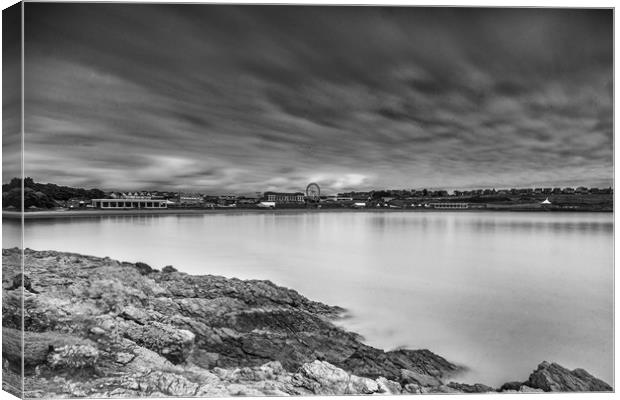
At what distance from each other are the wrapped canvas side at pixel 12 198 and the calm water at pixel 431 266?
12 centimetres

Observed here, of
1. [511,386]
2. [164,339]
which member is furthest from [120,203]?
[511,386]

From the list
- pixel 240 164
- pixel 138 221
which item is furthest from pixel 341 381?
pixel 138 221

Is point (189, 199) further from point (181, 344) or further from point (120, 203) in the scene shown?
point (181, 344)

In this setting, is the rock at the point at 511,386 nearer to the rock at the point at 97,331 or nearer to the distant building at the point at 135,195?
the rock at the point at 97,331

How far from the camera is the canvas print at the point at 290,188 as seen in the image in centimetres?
218

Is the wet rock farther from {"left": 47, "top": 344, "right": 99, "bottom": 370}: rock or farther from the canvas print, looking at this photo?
{"left": 47, "top": 344, "right": 99, "bottom": 370}: rock

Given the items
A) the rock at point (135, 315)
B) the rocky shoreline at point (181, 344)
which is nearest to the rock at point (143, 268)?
the rocky shoreline at point (181, 344)

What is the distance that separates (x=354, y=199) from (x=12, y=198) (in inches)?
88.2

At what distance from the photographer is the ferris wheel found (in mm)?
2502

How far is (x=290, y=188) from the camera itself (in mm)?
2510

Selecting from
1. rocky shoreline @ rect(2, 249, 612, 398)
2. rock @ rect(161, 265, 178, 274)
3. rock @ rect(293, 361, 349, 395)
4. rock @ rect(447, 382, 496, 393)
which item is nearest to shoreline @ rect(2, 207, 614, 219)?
rocky shoreline @ rect(2, 249, 612, 398)

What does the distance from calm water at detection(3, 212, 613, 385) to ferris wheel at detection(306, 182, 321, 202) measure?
192 millimetres

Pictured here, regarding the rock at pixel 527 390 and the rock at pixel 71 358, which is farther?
the rock at pixel 527 390

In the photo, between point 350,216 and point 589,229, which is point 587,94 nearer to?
point 589,229
